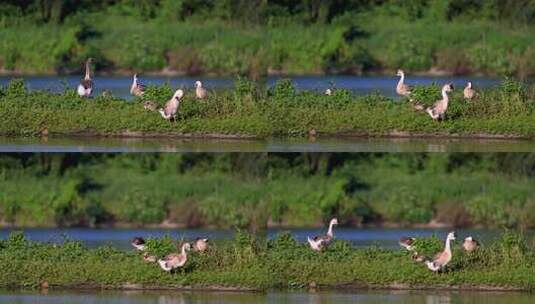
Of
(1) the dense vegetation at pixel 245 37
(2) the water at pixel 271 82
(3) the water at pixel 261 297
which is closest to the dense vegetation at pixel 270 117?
(2) the water at pixel 271 82

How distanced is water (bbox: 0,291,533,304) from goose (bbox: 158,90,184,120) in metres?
1.85

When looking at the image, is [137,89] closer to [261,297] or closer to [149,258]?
[149,258]

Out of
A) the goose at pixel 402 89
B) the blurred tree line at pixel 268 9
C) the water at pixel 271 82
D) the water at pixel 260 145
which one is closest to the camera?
the water at pixel 260 145

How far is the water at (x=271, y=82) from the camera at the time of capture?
803 inches

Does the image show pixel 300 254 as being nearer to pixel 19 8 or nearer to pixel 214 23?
pixel 214 23

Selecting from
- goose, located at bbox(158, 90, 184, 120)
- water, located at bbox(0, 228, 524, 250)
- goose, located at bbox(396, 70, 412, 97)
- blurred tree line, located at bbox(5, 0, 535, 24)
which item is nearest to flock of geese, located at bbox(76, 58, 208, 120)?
goose, located at bbox(158, 90, 184, 120)

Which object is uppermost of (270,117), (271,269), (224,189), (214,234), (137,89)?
(137,89)

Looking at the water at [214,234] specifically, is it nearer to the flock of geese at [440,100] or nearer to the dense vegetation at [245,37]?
the flock of geese at [440,100]

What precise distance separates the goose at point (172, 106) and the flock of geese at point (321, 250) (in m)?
1.07

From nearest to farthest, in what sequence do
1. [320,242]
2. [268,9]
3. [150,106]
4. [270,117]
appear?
[320,242] → [270,117] → [150,106] → [268,9]

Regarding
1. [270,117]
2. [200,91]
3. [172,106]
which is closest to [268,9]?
[200,91]

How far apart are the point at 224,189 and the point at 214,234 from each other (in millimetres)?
470

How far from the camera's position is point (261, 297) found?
17344 mm

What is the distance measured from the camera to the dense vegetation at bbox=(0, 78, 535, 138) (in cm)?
1892
